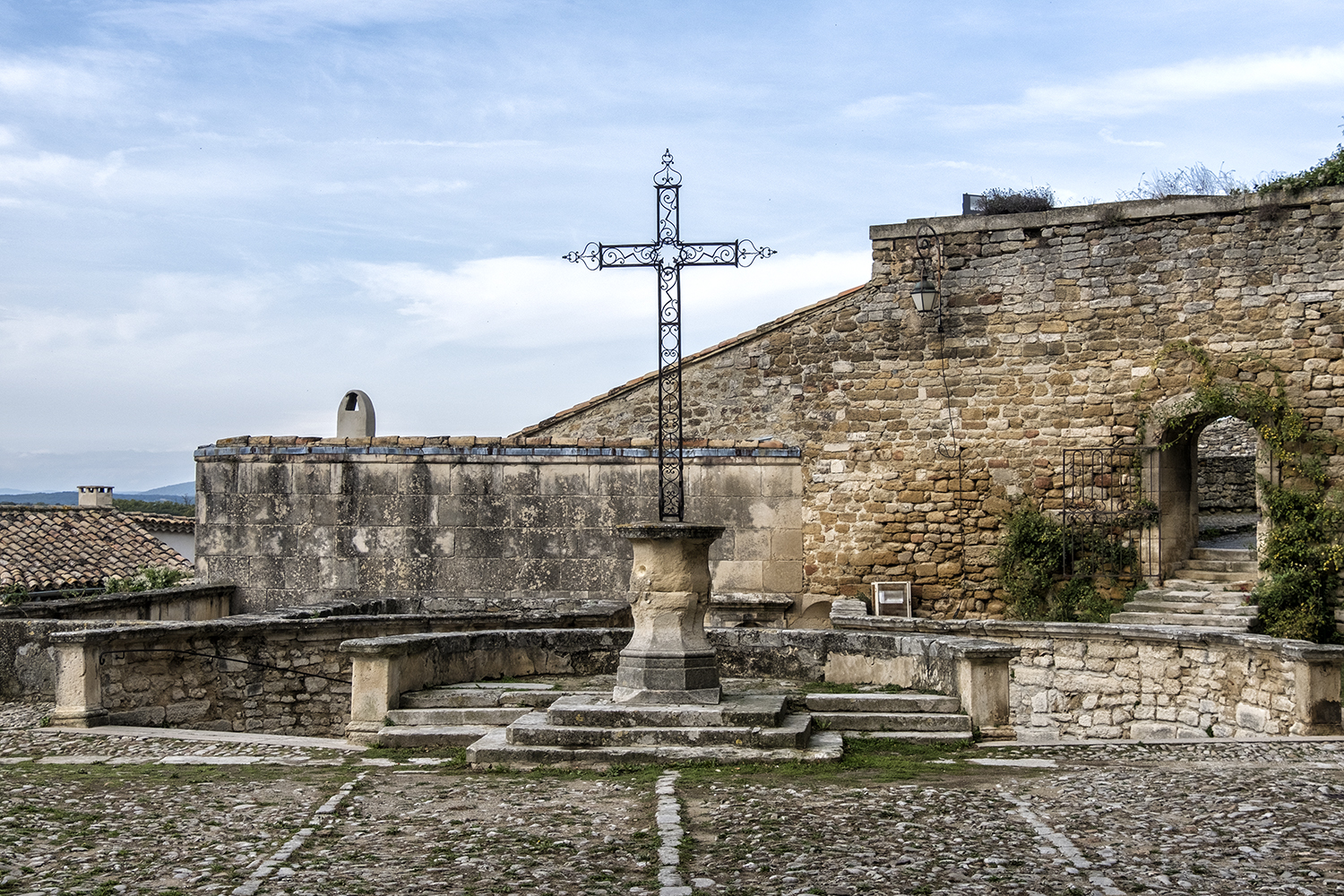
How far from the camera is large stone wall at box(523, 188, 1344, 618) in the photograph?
14.0 metres

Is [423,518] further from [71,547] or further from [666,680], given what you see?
[71,547]

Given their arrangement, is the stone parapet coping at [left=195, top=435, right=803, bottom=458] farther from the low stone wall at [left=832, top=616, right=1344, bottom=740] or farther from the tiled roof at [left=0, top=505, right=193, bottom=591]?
the tiled roof at [left=0, top=505, right=193, bottom=591]

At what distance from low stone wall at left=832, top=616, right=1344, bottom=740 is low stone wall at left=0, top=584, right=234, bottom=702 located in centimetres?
645

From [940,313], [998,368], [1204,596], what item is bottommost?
[1204,596]

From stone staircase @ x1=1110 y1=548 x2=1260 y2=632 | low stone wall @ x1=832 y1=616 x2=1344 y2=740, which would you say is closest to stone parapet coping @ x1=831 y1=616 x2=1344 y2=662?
low stone wall @ x1=832 y1=616 x2=1344 y2=740

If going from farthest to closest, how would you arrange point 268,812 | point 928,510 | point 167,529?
1. point 167,529
2. point 928,510
3. point 268,812

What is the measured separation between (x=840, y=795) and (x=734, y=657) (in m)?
3.20

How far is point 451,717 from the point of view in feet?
26.2

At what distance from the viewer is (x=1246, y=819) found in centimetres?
564

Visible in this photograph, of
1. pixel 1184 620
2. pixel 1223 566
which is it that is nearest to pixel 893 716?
pixel 1184 620

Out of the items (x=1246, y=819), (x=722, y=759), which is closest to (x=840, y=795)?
(x=722, y=759)

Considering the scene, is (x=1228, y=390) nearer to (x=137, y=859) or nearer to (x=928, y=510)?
(x=928, y=510)

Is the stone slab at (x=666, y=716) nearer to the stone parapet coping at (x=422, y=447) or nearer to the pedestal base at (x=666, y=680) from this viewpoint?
the pedestal base at (x=666, y=680)

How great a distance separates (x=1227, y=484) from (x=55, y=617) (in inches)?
718
